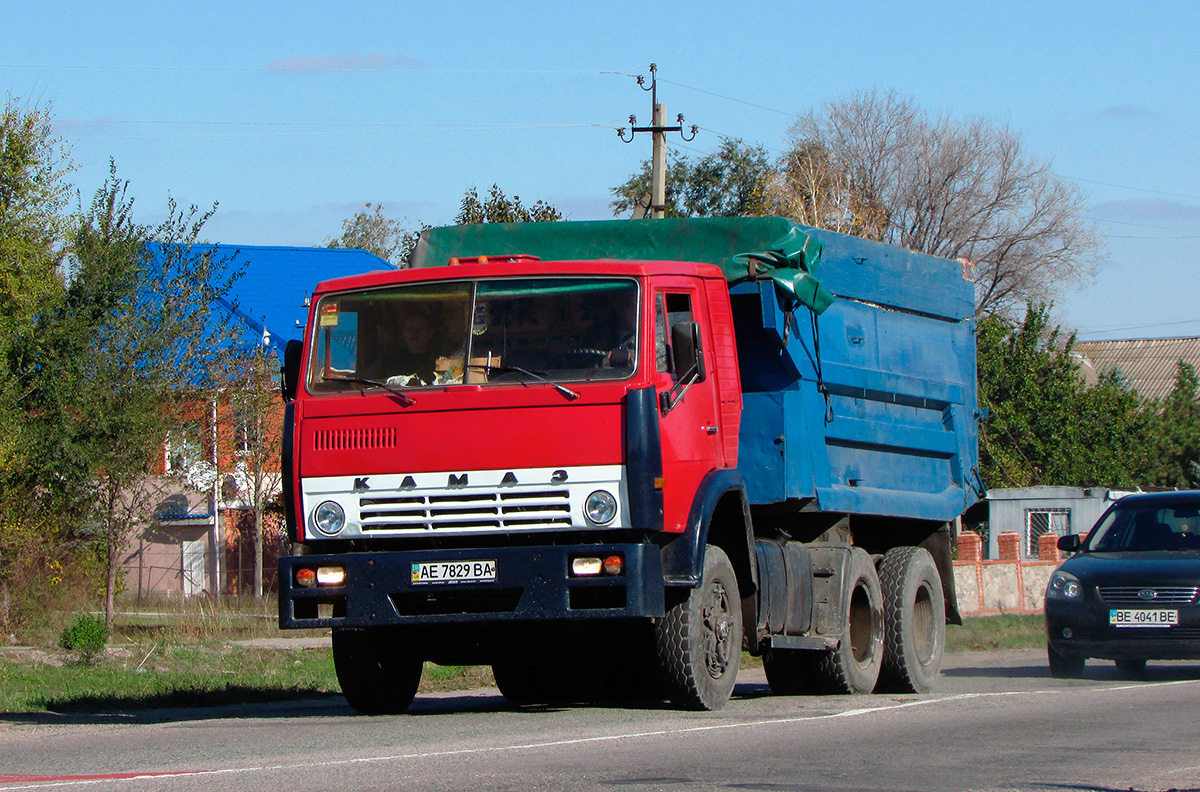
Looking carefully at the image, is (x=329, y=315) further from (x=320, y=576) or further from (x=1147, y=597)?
(x=1147, y=597)

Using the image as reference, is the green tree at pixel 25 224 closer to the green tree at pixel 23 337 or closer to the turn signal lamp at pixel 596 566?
the green tree at pixel 23 337

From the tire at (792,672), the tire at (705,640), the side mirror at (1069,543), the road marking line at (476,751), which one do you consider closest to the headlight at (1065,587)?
the side mirror at (1069,543)

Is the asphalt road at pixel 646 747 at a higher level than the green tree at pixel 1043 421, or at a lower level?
lower

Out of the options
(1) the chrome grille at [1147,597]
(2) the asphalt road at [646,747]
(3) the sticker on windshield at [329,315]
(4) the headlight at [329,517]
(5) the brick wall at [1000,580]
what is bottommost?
(5) the brick wall at [1000,580]

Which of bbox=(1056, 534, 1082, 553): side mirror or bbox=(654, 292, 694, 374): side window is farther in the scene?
bbox=(1056, 534, 1082, 553): side mirror

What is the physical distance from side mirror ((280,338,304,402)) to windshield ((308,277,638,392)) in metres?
0.20

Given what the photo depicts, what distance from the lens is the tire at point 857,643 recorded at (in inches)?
459

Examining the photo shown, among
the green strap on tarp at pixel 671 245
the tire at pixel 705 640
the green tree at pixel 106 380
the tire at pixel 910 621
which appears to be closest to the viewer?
the tire at pixel 705 640

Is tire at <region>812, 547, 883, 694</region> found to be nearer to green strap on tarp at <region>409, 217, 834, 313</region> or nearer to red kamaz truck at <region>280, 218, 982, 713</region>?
red kamaz truck at <region>280, 218, 982, 713</region>

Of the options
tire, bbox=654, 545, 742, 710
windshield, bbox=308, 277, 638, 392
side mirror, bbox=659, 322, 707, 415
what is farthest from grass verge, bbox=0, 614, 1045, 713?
side mirror, bbox=659, 322, 707, 415

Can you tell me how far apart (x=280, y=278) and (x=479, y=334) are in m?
33.4

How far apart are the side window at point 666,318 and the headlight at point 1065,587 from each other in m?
5.65

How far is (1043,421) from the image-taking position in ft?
148

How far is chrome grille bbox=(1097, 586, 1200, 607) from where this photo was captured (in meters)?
13.0
